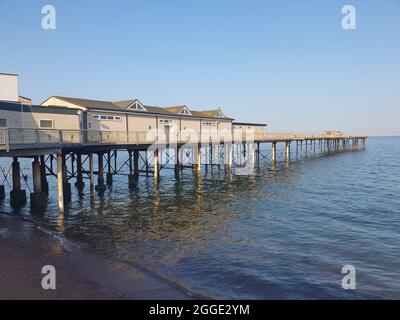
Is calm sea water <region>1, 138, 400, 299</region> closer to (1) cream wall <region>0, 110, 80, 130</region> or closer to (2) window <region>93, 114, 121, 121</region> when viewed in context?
(1) cream wall <region>0, 110, 80, 130</region>

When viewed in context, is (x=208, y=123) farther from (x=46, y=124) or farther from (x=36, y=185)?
(x=36, y=185)

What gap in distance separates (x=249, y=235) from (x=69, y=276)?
810 cm

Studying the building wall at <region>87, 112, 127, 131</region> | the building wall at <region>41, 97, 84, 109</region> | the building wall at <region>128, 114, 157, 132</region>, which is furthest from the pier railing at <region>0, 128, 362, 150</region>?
the building wall at <region>41, 97, 84, 109</region>

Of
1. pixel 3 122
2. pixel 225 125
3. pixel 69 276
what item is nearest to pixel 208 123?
pixel 225 125

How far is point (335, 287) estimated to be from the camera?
9.65 m

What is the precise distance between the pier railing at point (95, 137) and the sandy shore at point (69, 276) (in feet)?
17.3

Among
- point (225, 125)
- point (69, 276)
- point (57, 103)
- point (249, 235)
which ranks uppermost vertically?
point (57, 103)

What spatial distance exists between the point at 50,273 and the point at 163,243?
4886 mm

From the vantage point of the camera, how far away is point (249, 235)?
14641 millimetres

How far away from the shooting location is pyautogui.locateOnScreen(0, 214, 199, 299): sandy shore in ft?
27.2

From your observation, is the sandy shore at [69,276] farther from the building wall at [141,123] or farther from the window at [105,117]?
the building wall at [141,123]

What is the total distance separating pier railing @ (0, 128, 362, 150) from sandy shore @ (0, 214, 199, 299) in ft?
17.3
